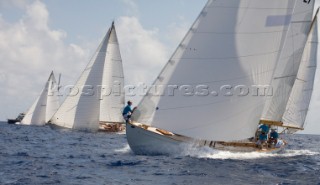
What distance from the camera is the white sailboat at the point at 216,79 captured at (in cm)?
1914

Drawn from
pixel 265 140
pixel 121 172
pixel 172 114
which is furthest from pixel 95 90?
pixel 121 172

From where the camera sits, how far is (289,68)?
26484 mm

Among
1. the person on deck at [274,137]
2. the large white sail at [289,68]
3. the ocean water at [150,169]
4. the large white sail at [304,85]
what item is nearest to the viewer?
the ocean water at [150,169]

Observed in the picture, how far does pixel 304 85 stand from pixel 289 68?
6.54 m

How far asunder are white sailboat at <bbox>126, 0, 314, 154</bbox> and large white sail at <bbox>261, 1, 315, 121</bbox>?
5596 millimetres

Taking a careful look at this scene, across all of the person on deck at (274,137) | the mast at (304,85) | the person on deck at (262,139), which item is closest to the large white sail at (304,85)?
the mast at (304,85)

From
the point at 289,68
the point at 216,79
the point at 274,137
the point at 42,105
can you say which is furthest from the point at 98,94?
the point at 42,105

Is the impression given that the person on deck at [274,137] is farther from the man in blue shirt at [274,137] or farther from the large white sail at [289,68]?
the large white sail at [289,68]

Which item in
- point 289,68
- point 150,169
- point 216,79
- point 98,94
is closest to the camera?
point 150,169

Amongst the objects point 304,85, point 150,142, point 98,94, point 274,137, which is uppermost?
point 304,85

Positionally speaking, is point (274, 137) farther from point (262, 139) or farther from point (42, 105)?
point (42, 105)

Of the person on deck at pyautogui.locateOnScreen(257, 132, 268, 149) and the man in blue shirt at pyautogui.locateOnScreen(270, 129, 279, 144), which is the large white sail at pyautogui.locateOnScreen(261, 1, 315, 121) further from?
the man in blue shirt at pyautogui.locateOnScreen(270, 129, 279, 144)

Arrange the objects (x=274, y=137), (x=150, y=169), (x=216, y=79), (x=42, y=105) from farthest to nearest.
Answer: (x=42, y=105) → (x=274, y=137) → (x=216, y=79) → (x=150, y=169)

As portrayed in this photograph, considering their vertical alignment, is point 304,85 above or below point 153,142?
above
